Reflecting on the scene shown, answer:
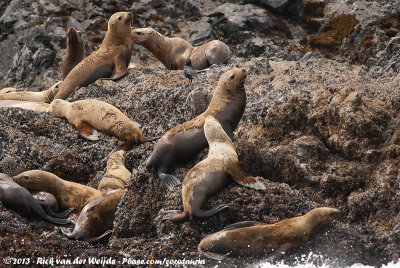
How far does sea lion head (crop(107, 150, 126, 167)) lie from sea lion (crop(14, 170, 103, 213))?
24.5 inches

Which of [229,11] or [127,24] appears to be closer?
[127,24]

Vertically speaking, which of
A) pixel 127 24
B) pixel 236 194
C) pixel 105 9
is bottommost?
pixel 105 9

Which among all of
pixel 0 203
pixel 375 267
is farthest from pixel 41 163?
pixel 375 267

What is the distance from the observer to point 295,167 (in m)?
7.42

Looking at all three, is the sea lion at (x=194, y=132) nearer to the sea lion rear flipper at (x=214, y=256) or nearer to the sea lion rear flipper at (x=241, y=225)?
the sea lion rear flipper at (x=241, y=225)

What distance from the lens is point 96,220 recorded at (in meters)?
7.34

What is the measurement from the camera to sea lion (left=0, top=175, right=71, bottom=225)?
7.61m

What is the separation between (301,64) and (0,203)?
5705 mm

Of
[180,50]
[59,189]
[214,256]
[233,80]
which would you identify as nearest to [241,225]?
[214,256]

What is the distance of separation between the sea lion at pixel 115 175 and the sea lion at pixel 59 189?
15cm

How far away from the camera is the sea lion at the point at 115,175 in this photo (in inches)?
326

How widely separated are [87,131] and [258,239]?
489 cm

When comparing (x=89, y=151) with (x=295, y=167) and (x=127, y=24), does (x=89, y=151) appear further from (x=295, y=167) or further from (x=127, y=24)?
(x=127, y=24)

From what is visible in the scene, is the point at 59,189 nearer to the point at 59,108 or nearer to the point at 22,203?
the point at 22,203
